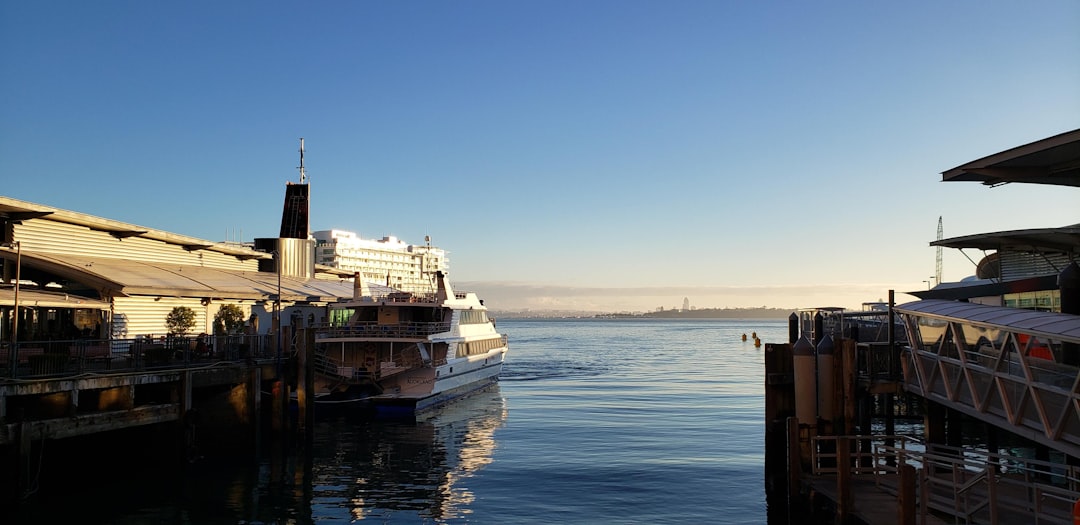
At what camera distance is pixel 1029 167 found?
19344 mm

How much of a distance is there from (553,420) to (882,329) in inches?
702

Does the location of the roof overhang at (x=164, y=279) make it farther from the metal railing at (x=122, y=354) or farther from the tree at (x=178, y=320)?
the metal railing at (x=122, y=354)

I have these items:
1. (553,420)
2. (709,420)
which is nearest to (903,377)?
(709,420)

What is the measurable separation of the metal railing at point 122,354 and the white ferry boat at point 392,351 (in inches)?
219

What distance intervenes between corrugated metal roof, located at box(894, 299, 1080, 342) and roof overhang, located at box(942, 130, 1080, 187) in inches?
124

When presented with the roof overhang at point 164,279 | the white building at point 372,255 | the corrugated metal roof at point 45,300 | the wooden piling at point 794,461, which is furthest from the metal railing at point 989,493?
the white building at point 372,255

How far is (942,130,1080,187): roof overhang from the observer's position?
55.4 ft

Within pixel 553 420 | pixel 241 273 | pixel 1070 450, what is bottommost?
pixel 553 420

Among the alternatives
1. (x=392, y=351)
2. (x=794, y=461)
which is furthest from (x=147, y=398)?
(x=794, y=461)

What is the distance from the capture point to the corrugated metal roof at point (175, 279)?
→ 31.2 meters

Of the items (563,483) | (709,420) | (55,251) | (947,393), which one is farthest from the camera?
(709,420)

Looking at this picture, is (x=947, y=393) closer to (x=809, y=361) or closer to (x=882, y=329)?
(x=809, y=361)

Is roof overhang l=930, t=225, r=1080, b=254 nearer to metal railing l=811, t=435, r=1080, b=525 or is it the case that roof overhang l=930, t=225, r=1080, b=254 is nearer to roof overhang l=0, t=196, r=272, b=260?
metal railing l=811, t=435, r=1080, b=525

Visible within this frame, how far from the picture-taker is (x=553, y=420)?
130ft
